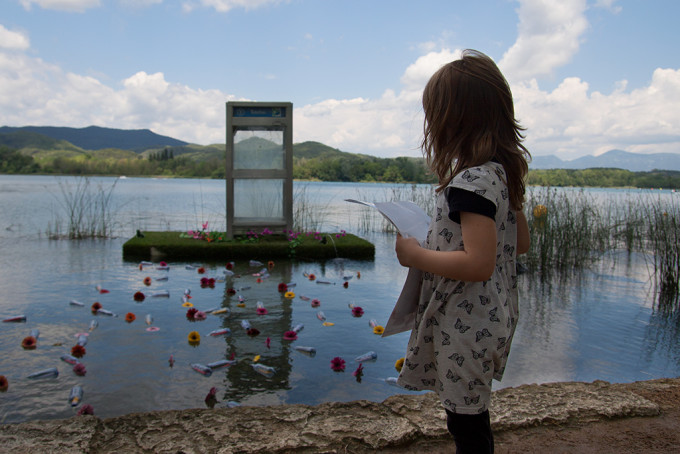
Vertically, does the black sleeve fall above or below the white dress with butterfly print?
above

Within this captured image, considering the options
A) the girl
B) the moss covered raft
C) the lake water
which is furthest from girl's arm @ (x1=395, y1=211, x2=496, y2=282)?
the moss covered raft

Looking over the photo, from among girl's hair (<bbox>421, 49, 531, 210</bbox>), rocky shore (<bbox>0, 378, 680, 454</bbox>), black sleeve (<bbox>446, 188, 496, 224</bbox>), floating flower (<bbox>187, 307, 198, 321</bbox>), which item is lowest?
floating flower (<bbox>187, 307, 198, 321</bbox>)

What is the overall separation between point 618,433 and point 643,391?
702 millimetres

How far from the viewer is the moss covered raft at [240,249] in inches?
332

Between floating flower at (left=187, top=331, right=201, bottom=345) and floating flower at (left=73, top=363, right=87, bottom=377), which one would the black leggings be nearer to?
floating flower at (left=73, top=363, right=87, bottom=377)

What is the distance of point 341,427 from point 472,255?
126 centimetres

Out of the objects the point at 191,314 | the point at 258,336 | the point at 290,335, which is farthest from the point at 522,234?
the point at 191,314

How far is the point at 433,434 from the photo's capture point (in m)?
2.24

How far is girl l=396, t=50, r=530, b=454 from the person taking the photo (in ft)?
4.59

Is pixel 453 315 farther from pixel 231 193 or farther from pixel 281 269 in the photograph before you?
pixel 231 193

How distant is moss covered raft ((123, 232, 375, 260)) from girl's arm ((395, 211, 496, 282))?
23.7 feet

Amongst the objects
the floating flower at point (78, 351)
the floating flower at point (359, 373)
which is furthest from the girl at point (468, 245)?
the floating flower at point (78, 351)

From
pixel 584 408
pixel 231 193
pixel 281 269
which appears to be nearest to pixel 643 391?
pixel 584 408

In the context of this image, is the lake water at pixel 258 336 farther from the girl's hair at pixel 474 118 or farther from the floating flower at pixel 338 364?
the girl's hair at pixel 474 118
